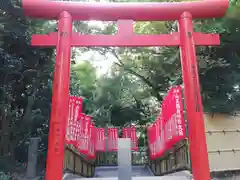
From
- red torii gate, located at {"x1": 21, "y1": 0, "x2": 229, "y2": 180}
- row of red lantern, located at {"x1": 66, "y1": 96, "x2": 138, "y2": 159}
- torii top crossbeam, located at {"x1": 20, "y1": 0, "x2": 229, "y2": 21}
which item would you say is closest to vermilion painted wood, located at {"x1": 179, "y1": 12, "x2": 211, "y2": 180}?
red torii gate, located at {"x1": 21, "y1": 0, "x2": 229, "y2": 180}

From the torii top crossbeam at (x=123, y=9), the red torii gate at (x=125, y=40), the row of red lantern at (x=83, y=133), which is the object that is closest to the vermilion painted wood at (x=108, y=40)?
the red torii gate at (x=125, y=40)

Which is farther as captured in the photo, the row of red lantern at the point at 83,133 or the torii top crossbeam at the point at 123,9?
the row of red lantern at the point at 83,133

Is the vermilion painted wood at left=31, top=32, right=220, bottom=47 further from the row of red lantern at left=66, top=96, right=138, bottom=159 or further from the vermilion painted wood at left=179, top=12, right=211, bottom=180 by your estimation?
the row of red lantern at left=66, top=96, right=138, bottom=159

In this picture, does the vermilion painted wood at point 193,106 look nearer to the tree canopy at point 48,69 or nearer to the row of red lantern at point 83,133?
the tree canopy at point 48,69

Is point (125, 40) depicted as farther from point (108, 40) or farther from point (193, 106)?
point (193, 106)

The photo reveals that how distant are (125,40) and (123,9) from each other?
72 centimetres

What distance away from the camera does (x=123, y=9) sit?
5508 mm

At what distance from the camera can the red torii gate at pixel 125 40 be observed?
4781mm

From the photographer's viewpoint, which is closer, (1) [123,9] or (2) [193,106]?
(2) [193,106]

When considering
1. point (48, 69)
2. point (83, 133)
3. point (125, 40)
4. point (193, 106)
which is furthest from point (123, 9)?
point (83, 133)

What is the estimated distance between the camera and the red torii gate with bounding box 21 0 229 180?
4.78 metres

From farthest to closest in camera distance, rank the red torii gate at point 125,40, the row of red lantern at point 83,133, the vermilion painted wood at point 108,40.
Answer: the row of red lantern at point 83,133, the vermilion painted wood at point 108,40, the red torii gate at point 125,40

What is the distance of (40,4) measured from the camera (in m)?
5.38

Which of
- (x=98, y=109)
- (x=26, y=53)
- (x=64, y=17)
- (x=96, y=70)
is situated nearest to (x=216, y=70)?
(x=64, y=17)
